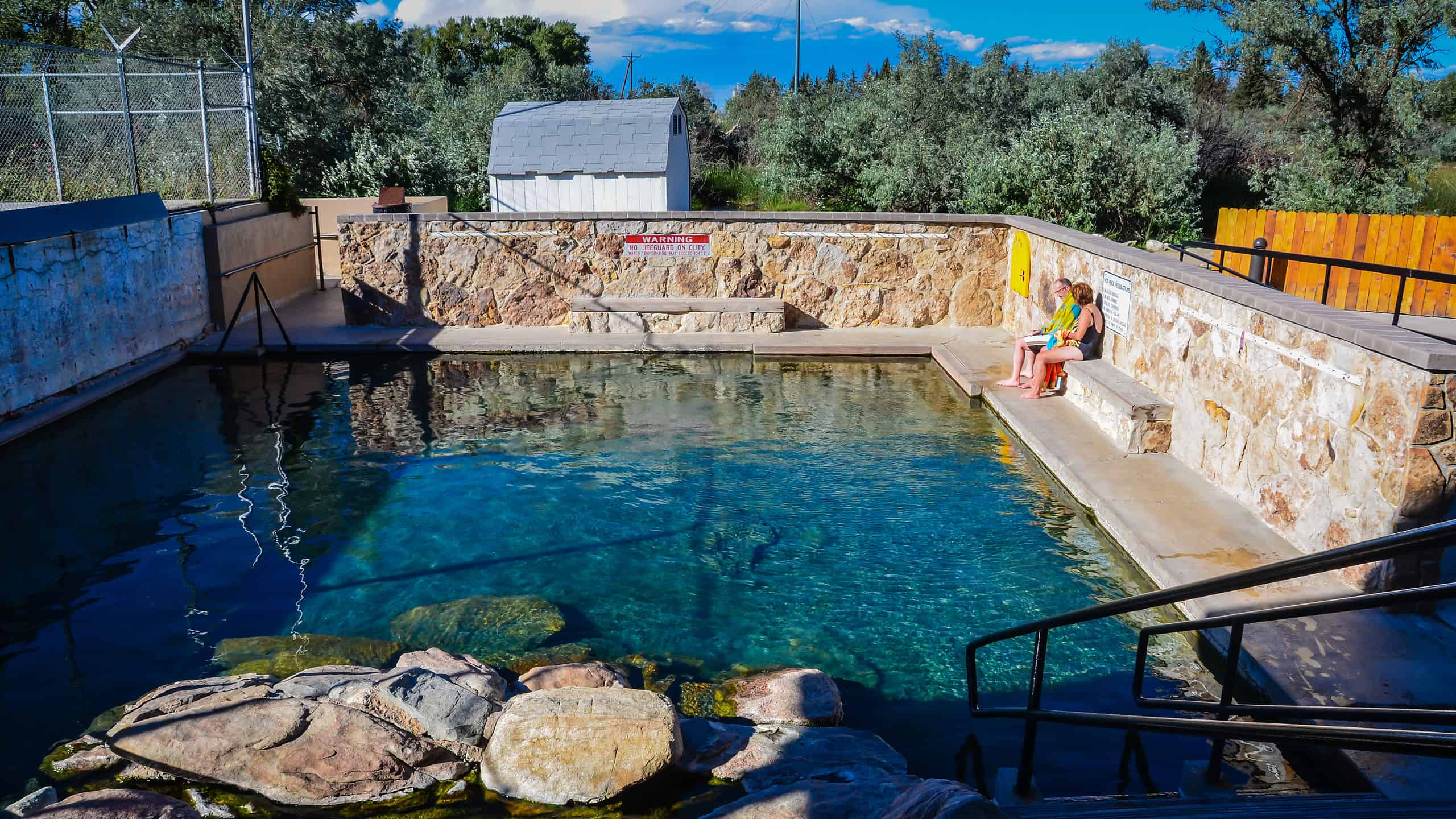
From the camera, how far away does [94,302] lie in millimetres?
11711

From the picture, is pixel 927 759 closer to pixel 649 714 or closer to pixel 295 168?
pixel 649 714

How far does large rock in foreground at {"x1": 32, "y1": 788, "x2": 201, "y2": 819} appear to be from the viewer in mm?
4086

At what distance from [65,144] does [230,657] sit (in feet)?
41.1

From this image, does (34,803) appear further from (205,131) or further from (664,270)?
(205,131)

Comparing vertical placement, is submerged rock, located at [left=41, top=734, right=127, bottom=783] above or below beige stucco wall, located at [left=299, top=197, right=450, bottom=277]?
below

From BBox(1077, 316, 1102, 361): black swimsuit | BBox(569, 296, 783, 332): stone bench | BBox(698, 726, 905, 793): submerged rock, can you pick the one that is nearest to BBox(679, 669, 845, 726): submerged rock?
BBox(698, 726, 905, 793): submerged rock

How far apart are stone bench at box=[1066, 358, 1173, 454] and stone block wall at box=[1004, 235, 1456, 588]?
12 cm

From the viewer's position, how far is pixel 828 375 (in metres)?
12.9

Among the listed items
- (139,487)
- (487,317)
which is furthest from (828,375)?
(139,487)

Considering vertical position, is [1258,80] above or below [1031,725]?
Answer: above

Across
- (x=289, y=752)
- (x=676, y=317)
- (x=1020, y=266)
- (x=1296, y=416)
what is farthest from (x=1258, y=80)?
(x=289, y=752)

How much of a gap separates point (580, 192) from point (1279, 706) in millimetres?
18351

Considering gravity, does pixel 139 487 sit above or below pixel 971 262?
below

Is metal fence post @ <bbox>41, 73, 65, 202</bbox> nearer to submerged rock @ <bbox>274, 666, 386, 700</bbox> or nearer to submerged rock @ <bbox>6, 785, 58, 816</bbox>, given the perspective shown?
submerged rock @ <bbox>274, 666, 386, 700</bbox>
